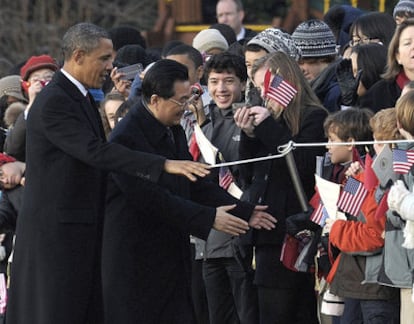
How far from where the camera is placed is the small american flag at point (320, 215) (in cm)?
979

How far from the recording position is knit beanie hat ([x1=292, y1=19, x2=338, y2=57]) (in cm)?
1144

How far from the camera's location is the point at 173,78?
940 cm

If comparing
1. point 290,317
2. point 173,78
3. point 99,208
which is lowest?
point 290,317

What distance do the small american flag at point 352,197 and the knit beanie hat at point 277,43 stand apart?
6.28 feet

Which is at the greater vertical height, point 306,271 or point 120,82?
point 120,82

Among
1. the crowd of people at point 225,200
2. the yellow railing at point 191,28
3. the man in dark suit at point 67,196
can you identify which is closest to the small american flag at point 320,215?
the crowd of people at point 225,200

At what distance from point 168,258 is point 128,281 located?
0.91ft

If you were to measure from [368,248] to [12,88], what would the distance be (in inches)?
187

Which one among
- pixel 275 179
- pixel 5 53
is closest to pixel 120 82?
pixel 275 179

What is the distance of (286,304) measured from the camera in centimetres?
1011

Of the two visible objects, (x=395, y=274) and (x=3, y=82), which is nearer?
(x=395, y=274)

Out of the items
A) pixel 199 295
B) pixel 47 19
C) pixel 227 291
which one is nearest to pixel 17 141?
pixel 199 295

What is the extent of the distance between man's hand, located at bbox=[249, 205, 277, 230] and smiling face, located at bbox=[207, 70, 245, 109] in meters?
1.51

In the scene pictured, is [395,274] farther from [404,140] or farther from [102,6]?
[102,6]
